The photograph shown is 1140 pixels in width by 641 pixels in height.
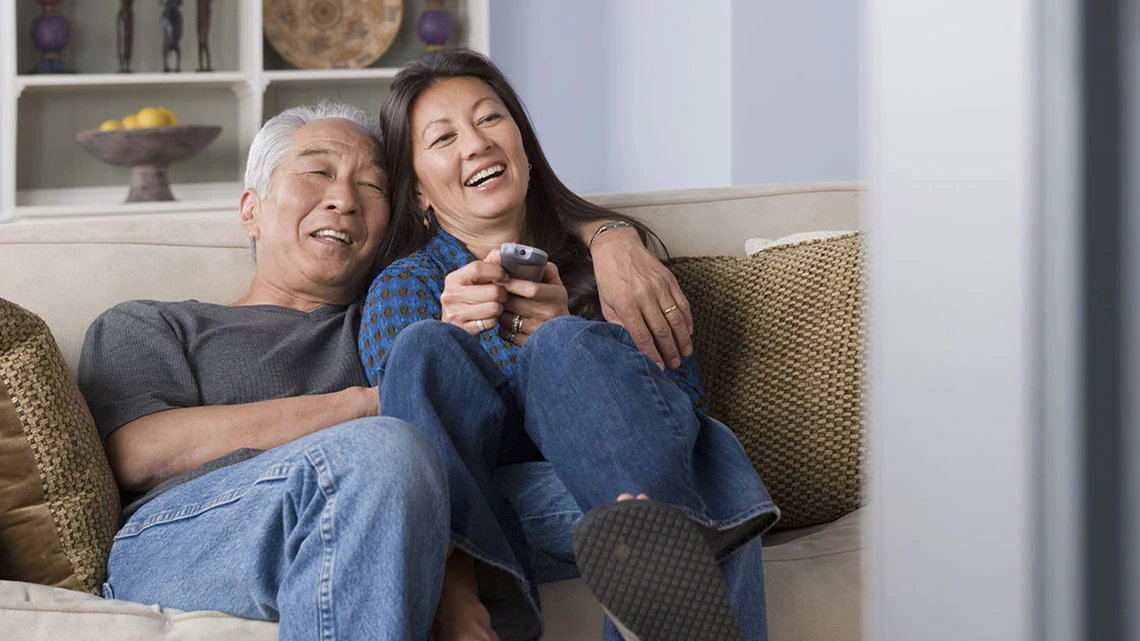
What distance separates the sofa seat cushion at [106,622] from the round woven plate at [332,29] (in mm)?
2876

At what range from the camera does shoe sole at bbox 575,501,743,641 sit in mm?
1023

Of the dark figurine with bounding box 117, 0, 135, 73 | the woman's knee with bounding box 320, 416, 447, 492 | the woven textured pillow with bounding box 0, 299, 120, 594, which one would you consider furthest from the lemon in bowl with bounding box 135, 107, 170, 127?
the woman's knee with bounding box 320, 416, 447, 492

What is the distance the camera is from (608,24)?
4.20 m

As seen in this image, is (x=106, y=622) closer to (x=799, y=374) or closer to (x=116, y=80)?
(x=799, y=374)

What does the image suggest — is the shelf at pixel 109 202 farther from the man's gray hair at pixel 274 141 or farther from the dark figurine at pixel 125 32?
the man's gray hair at pixel 274 141

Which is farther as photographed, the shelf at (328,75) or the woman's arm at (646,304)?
the shelf at (328,75)

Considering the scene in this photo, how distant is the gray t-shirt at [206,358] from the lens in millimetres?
1498

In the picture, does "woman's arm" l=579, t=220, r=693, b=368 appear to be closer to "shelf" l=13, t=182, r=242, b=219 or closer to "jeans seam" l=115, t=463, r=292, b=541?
"jeans seam" l=115, t=463, r=292, b=541

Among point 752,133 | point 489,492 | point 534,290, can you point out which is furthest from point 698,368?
point 752,133

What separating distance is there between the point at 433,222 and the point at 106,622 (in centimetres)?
77

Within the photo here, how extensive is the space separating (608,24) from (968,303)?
13.4 feet

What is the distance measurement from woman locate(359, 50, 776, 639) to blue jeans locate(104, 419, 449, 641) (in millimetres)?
103

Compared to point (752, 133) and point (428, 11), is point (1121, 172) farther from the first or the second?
point (428, 11)

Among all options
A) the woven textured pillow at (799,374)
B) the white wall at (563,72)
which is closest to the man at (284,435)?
→ the woven textured pillow at (799,374)
